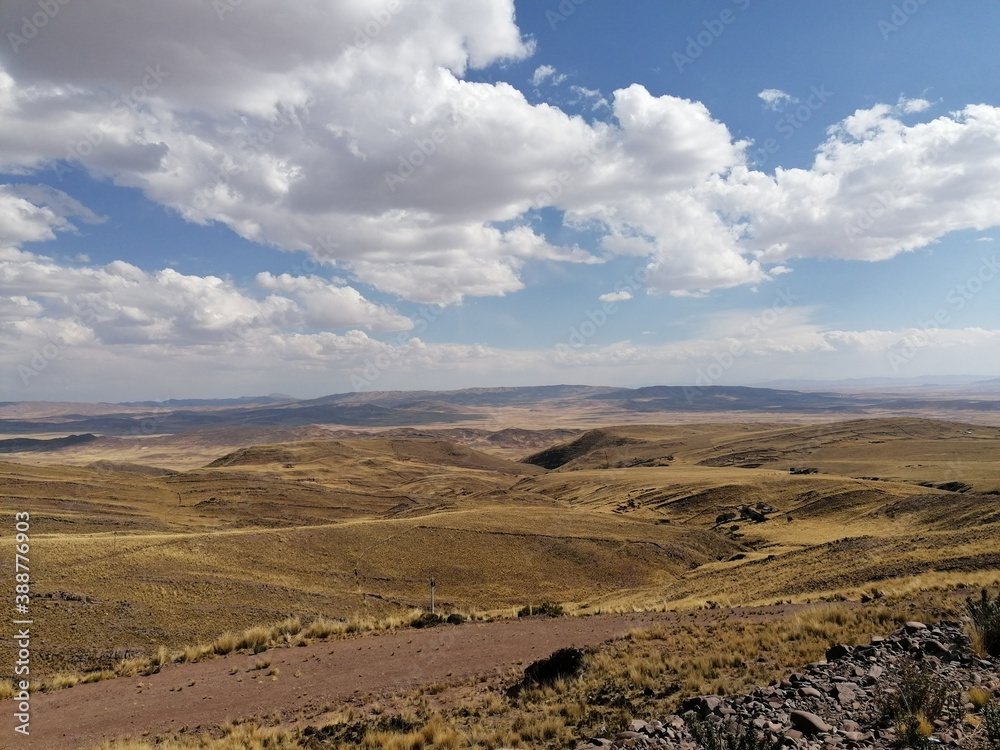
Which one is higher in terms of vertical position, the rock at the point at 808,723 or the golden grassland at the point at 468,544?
the rock at the point at 808,723

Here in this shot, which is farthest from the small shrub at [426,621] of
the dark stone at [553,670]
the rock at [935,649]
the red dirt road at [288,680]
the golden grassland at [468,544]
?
the rock at [935,649]

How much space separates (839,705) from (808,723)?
50.3 inches

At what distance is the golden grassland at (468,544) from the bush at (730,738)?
14.8m

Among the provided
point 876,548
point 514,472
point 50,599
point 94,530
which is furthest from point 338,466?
point 876,548

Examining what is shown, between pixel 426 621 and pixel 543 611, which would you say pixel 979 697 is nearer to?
pixel 543 611

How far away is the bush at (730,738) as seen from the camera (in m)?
8.16

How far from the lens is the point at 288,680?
16766 mm

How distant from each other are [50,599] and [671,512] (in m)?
59.2

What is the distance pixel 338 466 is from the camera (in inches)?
5285

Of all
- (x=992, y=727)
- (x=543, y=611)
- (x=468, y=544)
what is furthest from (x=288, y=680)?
(x=468, y=544)

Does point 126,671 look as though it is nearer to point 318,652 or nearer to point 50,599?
point 318,652

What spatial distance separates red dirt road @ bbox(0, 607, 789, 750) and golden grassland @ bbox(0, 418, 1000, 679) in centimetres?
617

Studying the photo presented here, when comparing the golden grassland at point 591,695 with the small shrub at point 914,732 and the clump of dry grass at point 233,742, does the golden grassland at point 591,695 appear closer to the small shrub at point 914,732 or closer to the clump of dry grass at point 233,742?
the clump of dry grass at point 233,742

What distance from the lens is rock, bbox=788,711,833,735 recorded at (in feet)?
29.3
